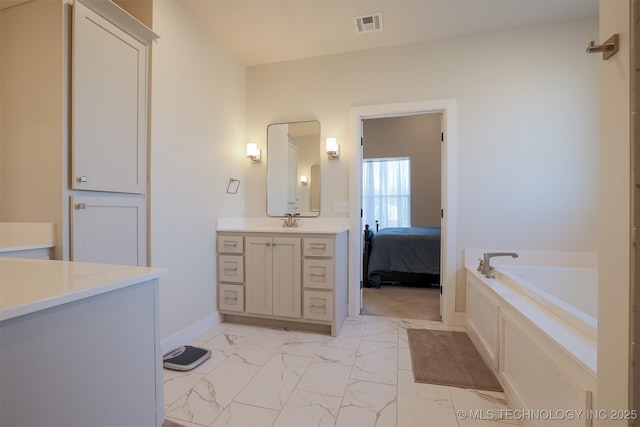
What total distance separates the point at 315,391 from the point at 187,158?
A: 6.33ft

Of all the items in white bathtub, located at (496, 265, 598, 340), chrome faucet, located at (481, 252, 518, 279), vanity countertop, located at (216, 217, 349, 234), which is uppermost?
vanity countertop, located at (216, 217, 349, 234)

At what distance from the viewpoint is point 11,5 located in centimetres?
165

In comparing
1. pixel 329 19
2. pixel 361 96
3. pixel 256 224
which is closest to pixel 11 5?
pixel 329 19

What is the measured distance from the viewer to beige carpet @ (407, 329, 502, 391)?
68.7 inches

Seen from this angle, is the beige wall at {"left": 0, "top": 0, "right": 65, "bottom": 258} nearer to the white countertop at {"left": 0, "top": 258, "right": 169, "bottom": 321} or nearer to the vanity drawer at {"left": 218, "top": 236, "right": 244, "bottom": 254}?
the white countertop at {"left": 0, "top": 258, "right": 169, "bottom": 321}

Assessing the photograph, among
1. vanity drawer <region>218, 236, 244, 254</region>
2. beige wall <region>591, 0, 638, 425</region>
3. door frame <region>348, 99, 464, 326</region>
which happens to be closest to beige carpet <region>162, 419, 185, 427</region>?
vanity drawer <region>218, 236, 244, 254</region>

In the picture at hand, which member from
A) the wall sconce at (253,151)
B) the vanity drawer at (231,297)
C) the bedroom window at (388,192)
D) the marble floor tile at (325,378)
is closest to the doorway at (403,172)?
the bedroom window at (388,192)

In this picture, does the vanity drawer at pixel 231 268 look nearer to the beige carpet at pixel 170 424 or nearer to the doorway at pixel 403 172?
the beige carpet at pixel 170 424

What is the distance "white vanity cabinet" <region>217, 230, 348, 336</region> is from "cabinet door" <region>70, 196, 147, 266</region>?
2.84 ft

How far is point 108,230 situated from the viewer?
1.67 m

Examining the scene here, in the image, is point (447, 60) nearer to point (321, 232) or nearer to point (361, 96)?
point (361, 96)

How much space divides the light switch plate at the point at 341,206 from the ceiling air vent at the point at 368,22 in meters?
1.57

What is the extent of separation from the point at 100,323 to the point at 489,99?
3.08 m

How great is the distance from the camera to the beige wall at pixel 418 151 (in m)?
5.91
